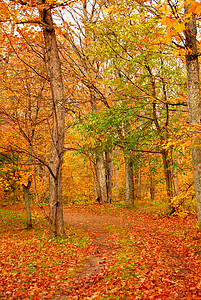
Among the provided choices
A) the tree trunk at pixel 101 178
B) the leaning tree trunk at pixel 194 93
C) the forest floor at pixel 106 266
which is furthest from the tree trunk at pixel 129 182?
the leaning tree trunk at pixel 194 93

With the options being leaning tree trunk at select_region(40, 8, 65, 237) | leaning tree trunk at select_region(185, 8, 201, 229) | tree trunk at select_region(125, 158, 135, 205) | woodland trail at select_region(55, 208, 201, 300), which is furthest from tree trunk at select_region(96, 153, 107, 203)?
leaning tree trunk at select_region(185, 8, 201, 229)

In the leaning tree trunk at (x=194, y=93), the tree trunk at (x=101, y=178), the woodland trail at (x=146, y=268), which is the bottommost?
the woodland trail at (x=146, y=268)

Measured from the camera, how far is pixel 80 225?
10352 mm

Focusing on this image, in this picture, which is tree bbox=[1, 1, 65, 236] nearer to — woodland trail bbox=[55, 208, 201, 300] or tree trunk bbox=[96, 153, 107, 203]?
woodland trail bbox=[55, 208, 201, 300]

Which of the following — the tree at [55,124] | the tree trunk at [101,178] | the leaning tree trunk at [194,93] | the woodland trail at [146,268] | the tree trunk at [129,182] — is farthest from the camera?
the tree trunk at [101,178]

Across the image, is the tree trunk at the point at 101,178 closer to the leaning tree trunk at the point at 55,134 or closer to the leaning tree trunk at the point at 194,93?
the leaning tree trunk at the point at 55,134

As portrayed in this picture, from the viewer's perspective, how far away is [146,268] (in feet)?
15.7

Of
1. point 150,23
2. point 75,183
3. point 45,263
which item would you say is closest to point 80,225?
point 45,263

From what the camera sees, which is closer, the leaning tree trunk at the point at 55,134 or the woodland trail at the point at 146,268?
the woodland trail at the point at 146,268

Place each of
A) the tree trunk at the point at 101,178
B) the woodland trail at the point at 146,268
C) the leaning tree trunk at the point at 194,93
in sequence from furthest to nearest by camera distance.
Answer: the tree trunk at the point at 101,178 < the leaning tree trunk at the point at 194,93 < the woodland trail at the point at 146,268

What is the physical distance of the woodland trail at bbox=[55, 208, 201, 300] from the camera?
389 centimetres

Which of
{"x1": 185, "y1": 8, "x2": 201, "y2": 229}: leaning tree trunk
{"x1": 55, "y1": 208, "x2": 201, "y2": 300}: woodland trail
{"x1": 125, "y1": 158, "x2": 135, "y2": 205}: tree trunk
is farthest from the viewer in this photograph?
{"x1": 125, "y1": 158, "x2": 135, "y2": 205}: tree trunk

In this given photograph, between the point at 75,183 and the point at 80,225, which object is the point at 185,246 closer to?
the point at 80,225

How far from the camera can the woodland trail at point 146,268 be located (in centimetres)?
389
